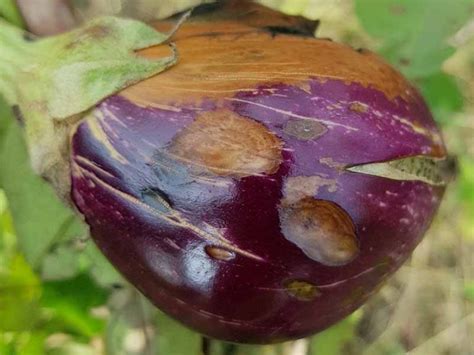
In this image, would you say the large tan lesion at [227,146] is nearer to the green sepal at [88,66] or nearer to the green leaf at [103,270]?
the green sepal at [88,66]

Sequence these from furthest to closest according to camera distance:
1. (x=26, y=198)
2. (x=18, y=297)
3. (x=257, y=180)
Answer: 1. (x=18, y=297)
2. (x=26, y=198)
3. (x=257, y=180)

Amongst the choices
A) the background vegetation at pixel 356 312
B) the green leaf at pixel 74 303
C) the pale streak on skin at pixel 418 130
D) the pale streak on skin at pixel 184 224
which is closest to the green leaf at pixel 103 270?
the background vegetation at pixel 356 312

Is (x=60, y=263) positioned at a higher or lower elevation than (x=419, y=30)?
lower

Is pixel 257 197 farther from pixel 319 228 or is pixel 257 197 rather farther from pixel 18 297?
pixel 18 297

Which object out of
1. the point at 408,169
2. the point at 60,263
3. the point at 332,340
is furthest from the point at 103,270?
the point at 408,169

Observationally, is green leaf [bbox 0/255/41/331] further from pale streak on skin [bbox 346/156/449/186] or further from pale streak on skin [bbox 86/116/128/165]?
pale streak on skin [bbox 346/156/449/186]

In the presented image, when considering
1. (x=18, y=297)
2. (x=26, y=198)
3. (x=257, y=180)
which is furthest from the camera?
(x=18, y=297)

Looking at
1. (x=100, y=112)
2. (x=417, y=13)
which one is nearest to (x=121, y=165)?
(x=100, y=112)
